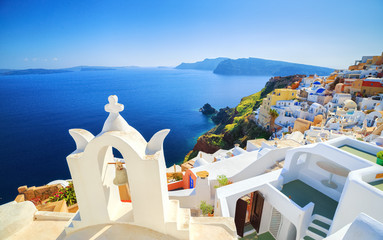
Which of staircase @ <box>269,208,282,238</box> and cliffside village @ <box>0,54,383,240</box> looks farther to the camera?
staircase @ <box>269,208,282,238</box>

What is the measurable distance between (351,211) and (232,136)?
37.6 m

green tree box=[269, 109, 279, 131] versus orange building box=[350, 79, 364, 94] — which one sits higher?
orange building box=[350, 79, 364, 94]

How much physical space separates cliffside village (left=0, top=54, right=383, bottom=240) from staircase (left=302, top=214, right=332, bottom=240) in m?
0.04

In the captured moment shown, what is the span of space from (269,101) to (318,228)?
3682 centimetres

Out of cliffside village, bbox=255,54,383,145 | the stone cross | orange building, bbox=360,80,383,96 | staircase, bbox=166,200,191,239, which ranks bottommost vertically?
cliffside village, bbox=255,54,383,145

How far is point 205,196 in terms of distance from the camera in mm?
10211

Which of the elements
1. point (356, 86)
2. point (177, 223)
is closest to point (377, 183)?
point (177, 223)

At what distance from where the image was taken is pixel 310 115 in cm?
3375

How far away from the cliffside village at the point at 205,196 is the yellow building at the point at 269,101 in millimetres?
26815

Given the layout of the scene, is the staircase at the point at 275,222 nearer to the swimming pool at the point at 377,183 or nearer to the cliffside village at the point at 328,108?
the swimming pool at the point at 377,183

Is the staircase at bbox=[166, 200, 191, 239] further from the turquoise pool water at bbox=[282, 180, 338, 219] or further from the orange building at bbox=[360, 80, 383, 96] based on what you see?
the orange building at bbox=[360, 80, 383, 96]

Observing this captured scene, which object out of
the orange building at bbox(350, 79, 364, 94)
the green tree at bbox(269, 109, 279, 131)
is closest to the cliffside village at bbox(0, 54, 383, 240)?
the green tree at bbox(269, 109, 279, 131)

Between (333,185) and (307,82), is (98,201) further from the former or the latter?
(307,82)

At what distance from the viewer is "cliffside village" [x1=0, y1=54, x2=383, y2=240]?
395 cm
